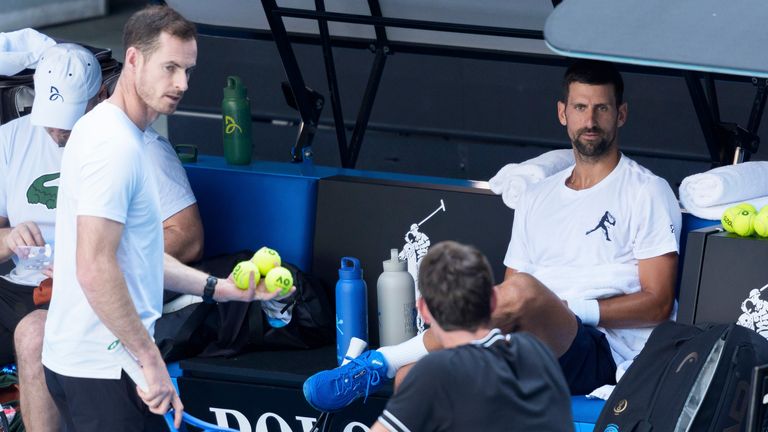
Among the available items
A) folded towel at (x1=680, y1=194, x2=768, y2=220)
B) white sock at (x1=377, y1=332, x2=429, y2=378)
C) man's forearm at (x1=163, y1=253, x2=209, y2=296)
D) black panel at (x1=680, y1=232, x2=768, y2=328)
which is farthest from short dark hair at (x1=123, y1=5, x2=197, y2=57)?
folded towel at (x1=680, y1=194, x2=768, y2=220)

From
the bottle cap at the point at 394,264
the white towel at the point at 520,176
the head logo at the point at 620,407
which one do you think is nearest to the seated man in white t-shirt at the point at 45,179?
the bottle cap at the point at 394,264

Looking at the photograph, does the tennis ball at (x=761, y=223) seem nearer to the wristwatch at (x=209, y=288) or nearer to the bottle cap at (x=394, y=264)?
the bottle cap at (x=394, y=264)

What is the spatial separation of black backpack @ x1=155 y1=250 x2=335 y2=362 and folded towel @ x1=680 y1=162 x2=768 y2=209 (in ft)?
4.16

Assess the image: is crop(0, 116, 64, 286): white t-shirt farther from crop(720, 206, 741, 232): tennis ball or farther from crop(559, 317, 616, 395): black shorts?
crop(720, 206, 741, 232): tennis ball

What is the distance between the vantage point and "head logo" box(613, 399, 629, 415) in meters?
3.15

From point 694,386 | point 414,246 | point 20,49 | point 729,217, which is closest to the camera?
point 694,386

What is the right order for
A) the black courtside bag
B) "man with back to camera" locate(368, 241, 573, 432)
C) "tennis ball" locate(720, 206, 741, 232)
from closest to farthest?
"man with back to camera" locate(368, 241, 573, 432) → the black courtside bag → "tennis ball" locate(720, 206, 741, 232)

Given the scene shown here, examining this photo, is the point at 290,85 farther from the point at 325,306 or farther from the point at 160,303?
the point at 160,303

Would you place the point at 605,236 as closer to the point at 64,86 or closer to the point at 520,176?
the point at 520,176

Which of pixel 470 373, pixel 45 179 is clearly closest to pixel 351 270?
pixel 45 179

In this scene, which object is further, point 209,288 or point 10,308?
point 10,308

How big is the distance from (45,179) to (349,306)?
110cm

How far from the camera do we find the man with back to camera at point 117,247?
2566 millimetres

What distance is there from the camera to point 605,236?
367cm
